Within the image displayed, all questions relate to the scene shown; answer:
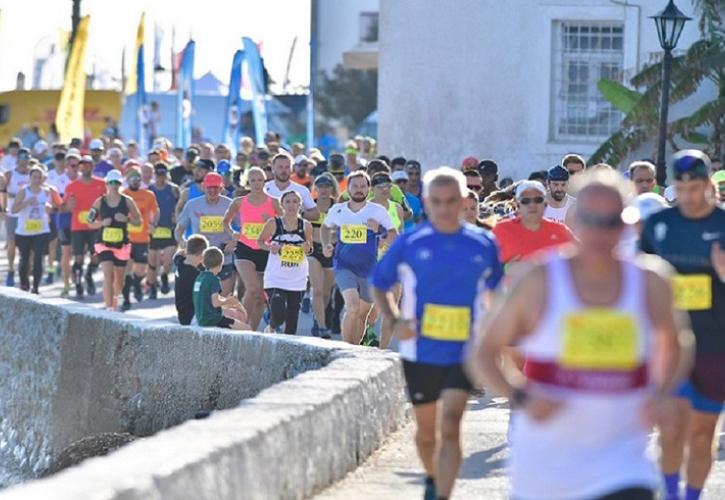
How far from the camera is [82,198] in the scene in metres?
24.1

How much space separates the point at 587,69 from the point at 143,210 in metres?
6.82

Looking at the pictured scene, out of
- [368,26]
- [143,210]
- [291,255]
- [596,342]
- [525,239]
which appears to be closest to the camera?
[596,342]

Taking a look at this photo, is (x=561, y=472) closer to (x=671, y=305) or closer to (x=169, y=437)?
(x=671, y=305)

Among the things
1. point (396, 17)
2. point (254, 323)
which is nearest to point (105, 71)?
point (396, 17)

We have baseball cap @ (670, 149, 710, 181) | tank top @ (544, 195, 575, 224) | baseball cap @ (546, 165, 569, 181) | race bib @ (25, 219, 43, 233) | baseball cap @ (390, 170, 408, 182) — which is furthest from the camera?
race bib @ (25, 219, 43, 233)

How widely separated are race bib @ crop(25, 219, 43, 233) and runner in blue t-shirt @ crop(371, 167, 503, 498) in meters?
16.0

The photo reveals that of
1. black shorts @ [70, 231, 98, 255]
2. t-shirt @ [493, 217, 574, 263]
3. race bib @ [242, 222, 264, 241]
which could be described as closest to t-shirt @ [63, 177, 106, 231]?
black shorts @ [70, 231, 98, 255]

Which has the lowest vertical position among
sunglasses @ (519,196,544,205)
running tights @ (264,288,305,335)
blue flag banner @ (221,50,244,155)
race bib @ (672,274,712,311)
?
running tights @ (264,288,305,335)

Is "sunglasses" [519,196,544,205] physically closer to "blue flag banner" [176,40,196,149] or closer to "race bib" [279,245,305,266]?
"race bib" [279,245,305,266]

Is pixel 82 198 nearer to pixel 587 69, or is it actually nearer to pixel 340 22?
pixel 587 69

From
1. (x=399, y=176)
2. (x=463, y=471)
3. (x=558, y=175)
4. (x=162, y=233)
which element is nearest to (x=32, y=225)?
(x=162, y=233)

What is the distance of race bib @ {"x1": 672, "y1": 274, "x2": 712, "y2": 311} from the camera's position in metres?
8.91

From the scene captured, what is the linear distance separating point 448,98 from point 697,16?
12.4 ft

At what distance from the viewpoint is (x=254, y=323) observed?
60.2 ft
